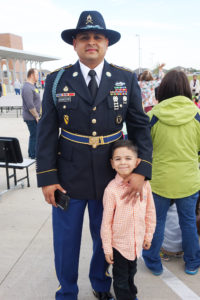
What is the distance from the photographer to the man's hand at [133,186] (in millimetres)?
1769

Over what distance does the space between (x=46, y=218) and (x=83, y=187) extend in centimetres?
187

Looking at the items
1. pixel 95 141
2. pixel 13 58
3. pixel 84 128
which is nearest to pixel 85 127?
pixel 84 128

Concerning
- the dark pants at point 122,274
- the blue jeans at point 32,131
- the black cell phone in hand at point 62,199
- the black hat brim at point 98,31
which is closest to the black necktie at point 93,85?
the black hat brim at point 98,31

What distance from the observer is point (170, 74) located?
89.0 inches

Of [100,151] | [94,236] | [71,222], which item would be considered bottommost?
[94,236]

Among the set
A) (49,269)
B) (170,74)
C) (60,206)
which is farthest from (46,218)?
(170,74)

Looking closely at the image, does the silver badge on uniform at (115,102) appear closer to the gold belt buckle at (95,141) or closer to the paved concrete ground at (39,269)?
the gold belt buckle at (95,141)

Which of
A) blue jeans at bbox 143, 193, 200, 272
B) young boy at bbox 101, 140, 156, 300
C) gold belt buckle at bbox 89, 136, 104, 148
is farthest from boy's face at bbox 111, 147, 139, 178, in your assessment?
blue jeans at bbox 143, 193, 200, 272

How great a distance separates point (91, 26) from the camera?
66.5 inches

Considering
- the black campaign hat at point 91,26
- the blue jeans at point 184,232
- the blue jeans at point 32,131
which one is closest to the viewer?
the black campaign hat at point 91,26

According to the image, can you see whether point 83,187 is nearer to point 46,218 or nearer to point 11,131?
point 46,218

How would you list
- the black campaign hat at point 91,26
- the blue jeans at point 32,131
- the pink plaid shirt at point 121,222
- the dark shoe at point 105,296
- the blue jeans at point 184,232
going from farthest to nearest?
the blue jeans at point 32,131, the blue jeans at point 184,232, the dark shoe at point 105,296, the pink plaid shirt at point 121,222, the black campaign hat at point 91,26

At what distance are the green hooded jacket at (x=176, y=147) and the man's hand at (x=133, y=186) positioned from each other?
533mm

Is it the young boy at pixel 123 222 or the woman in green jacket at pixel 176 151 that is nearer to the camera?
the young boy at pixel 123 222
